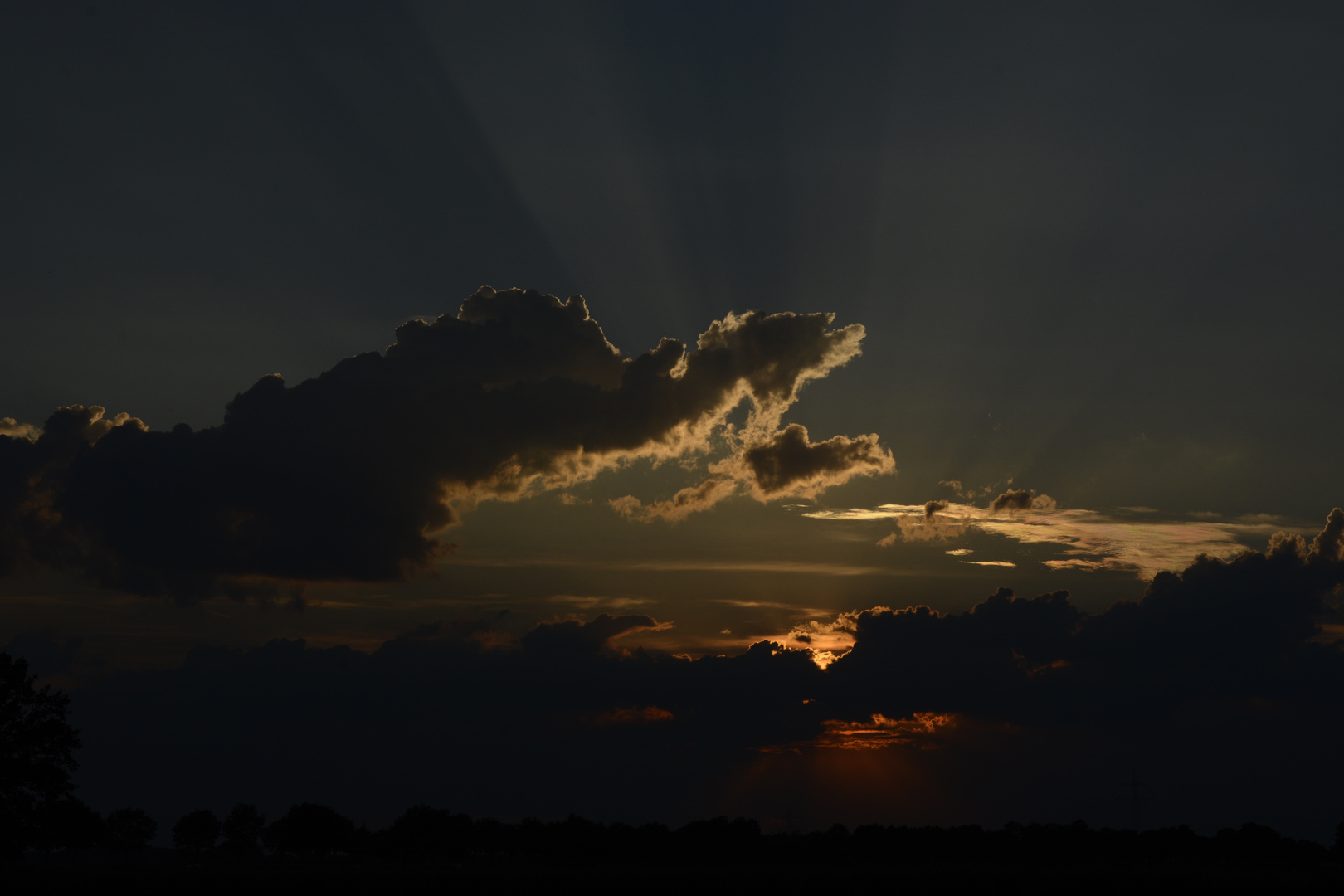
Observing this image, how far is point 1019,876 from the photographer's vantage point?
5728 inches

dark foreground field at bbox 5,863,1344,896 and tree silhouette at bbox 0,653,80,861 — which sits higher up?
tree silhouette at bbox 0,653,80,861

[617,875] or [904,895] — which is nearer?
[904,895]

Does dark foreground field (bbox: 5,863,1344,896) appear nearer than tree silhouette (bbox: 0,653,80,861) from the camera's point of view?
No

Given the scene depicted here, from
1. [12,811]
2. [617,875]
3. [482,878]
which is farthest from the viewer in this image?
[617,875]

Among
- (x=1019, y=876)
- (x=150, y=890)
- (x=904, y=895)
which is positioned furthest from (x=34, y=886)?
(x=1019, y=876)

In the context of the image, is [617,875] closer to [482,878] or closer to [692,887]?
[482,878]

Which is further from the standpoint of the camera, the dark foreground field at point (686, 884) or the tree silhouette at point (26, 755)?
the dark foreground field at point (686, 884)

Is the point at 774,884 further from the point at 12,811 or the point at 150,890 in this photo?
the point at 12,811

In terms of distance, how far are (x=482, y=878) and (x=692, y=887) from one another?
112ft

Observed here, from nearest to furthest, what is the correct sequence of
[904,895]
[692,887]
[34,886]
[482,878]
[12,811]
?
[12,811] < [34,886] < [904,895] < [692,887] < [482,878]

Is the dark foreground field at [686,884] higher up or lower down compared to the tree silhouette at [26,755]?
lower down

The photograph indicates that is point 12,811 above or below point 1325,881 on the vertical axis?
above

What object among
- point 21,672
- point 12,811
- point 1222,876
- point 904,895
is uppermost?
point 21,672

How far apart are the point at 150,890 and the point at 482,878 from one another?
148 ft
